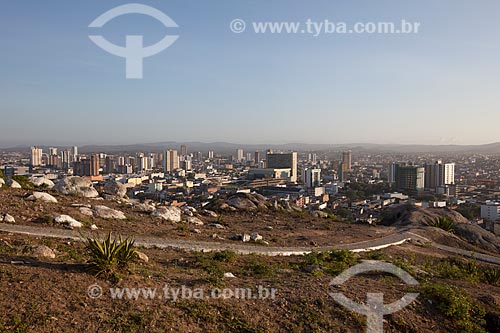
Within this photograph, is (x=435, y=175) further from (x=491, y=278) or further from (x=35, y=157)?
(x=35, y=157)

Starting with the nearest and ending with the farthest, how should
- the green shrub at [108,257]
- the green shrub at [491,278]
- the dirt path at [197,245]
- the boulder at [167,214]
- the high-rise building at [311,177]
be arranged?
the green shrub at [108,257], the dirt path at [197,245], the green shrub at [491,278], the boulder at [167,214], the high-rise building at [311,177]

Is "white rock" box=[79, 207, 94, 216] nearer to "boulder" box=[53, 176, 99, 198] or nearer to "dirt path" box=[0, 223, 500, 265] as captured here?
"dirt path" box=[0, 223, 500, 265]

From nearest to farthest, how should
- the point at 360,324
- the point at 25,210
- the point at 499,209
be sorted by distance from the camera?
the point at 360,324, the point at 25,210, the point at 499,209

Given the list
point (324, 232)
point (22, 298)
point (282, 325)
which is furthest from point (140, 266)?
point (324, 232)

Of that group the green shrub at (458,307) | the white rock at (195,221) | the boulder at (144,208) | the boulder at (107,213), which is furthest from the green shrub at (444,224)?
the boulder at (107,213)

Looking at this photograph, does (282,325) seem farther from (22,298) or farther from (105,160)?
(105,160)

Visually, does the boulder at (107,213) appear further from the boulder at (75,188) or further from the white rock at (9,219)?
the boulder at (75,188)

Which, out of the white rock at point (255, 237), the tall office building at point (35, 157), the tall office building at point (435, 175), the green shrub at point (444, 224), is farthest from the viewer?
the tall office building at point (35, 157)

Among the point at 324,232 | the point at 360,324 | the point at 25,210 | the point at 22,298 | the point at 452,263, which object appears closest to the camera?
the point at 22,298
